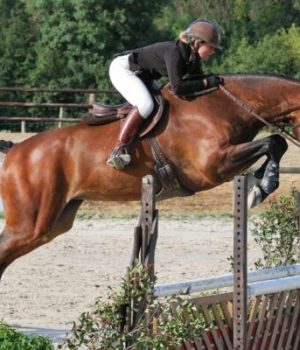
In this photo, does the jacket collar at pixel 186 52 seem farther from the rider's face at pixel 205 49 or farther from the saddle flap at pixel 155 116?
the saddle flap at pixel 155 116

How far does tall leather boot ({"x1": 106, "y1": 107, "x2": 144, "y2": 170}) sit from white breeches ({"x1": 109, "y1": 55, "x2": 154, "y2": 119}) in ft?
0.15

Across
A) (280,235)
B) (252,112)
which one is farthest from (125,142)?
(280,235)

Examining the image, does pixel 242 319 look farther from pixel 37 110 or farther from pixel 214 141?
pixel 37 110

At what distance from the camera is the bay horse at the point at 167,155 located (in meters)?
6.01

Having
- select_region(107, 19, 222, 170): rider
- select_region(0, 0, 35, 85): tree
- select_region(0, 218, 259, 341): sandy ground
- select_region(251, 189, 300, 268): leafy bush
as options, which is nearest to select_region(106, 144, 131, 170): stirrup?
select_region(107, 19, 222, 170): rider

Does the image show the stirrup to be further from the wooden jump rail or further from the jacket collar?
the wooden jump rail

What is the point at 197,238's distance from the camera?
35.3ft

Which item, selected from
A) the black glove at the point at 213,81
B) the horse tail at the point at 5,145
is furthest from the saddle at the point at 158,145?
the horse tail at the point at 5,145

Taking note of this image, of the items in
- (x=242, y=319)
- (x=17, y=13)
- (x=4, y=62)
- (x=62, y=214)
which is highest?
(x=17, y=13)

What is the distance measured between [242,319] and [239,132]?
5.80 ft

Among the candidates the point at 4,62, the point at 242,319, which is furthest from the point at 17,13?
the point at 242,319

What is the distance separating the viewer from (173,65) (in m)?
5.91

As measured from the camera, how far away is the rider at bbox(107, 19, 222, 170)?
5.93 metres

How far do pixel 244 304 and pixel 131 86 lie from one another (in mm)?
2051
